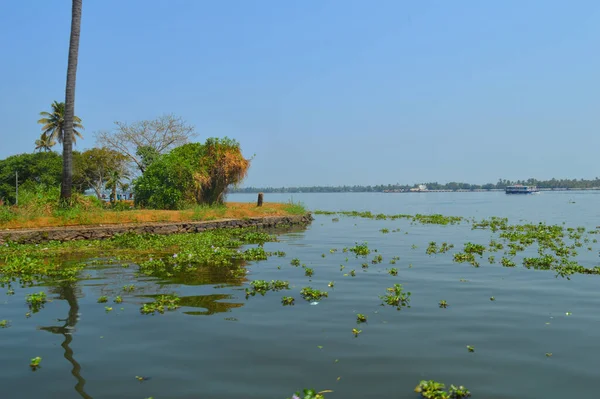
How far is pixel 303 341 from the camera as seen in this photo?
7680mm

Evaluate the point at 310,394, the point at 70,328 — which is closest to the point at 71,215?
the point at 70,328

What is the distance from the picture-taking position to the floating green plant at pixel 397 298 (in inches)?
402

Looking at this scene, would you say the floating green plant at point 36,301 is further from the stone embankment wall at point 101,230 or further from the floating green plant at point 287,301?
the stone embankment wall at point 101,230

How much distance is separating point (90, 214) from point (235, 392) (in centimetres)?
2139

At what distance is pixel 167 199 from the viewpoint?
1341 inches

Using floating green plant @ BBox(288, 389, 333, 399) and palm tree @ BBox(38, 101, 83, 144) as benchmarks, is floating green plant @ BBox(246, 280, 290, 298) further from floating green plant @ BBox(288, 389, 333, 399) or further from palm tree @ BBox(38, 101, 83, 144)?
palm tree @ BBox(38, 101, 83, 144)

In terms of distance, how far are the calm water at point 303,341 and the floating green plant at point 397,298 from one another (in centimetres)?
29

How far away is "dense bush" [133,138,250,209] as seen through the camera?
34.1 meters

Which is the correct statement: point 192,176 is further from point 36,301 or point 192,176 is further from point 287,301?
point 287,301

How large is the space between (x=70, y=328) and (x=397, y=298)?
6463 mm

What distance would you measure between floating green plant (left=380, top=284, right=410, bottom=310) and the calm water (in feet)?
0.95

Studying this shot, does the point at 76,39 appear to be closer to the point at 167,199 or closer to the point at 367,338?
the point at 167,199

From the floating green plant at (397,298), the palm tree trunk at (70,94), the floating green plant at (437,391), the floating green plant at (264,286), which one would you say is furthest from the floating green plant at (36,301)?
the palm tree trunk at (70,94)

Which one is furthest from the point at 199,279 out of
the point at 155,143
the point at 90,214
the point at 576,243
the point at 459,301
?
the point at 155,143
